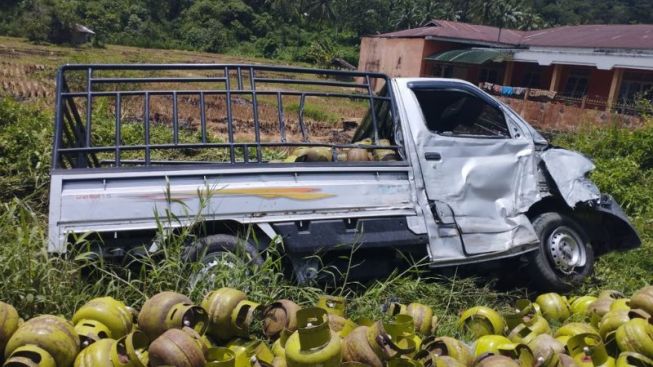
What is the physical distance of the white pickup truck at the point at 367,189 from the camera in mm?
3844

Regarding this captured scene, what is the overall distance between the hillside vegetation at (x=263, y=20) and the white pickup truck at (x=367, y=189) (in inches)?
1599

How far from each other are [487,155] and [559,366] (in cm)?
242

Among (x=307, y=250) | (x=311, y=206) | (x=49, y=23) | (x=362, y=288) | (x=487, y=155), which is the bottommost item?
(x=362, y=288)

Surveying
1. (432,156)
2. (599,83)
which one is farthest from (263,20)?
(432,156)

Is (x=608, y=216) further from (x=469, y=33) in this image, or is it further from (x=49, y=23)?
(x=49, y=23)

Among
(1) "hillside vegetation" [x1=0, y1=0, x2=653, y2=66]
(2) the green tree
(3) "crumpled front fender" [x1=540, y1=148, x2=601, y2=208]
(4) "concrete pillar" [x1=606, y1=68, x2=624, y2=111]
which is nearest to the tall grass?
(3) "crumpled front fender" [x1=540, y1=148, x2=601, y2=208]

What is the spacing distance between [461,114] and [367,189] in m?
1.84

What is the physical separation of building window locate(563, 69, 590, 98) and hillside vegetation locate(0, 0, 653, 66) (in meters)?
18.7

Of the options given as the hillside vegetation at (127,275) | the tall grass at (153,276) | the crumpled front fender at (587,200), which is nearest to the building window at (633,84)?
the hillside vegetation at (127,275)

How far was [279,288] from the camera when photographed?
3785mm

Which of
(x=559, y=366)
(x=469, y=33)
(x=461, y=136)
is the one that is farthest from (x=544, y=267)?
(x=469, y=33)

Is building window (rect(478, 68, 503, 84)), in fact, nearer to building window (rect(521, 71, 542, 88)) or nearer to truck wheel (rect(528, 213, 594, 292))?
building window (rect(521, 71, 542, 88))

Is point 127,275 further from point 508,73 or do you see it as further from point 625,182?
point 508,73

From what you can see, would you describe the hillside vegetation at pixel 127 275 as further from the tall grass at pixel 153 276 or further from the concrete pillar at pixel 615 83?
the concrete pillar at pixel 615 83
